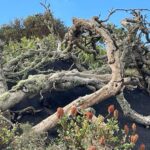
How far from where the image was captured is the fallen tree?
10046 mm

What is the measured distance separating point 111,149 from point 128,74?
17.6 ft

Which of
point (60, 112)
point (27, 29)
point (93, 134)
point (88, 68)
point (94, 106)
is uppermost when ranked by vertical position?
point (27, 29)

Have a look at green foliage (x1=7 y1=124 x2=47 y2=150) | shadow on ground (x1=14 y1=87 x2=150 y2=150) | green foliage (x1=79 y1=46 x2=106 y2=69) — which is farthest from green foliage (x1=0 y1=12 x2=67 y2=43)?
green foliage (x1=7 y1=124 x2=47 y2=150)

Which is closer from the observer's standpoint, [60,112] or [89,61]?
[60,112]

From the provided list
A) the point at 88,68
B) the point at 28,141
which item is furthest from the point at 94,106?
the point at 28,141

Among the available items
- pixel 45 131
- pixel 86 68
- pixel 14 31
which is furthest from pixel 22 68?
pixel 14 31

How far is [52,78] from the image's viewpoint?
1084 centimetres

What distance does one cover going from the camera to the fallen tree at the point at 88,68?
10.0m

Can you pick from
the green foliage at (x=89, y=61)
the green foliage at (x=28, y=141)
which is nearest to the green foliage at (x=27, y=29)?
the green foliage at (x=89, y=61)

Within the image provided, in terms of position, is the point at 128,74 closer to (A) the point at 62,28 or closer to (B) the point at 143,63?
(B) the point at 143,63

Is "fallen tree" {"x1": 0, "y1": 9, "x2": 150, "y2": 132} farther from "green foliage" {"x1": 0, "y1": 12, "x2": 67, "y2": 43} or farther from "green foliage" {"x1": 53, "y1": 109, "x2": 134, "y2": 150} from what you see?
"green foliage" {"x1": 0, "y1": 12, "x2": 67, "y2": 43}

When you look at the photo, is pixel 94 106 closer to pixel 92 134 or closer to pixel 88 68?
pixel 88 68

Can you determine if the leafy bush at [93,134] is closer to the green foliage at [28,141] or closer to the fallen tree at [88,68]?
the green foliage at [28,141]

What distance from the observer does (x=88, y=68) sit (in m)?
14.3
